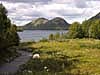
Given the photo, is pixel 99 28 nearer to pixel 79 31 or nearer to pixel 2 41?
pixel 79 31

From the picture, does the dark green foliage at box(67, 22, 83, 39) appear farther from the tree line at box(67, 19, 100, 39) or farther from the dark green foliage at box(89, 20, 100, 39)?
the dark green foliage at box(89, 20, 100, 39)

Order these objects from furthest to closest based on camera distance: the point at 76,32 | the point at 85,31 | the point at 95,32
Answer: the point at 85,31, the point at 76,32, the point at 95,32

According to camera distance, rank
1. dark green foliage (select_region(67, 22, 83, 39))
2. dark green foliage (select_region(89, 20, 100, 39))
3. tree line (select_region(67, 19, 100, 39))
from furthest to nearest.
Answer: dark green foliage (select_region(67, 22, 83, 39)) < tree line (select_region(67, 19, 100, 39)) < dark green foliage (select_region(89, 20, 100, 39))

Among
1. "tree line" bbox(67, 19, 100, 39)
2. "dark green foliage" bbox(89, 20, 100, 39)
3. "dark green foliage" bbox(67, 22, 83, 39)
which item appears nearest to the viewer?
"dark green foliage" bbox(89, 20, 100, 39)

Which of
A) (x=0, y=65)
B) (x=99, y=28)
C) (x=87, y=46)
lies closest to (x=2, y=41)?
(x=0, y=65)

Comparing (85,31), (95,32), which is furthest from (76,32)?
(95,32)

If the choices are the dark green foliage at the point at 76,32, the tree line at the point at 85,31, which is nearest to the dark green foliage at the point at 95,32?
the tree line at the point at 85,31

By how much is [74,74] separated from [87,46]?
2112 inches

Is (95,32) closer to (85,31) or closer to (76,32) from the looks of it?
(76,32)

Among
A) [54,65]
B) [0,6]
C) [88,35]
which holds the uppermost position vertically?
[0,6]

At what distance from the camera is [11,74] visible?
40.2m

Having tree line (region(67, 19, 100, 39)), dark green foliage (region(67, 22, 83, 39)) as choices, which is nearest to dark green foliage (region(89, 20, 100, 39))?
tree line (region(67, 19, 100, 39))

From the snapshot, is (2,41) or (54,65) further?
(2,41)

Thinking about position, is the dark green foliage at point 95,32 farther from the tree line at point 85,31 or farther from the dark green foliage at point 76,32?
the dark green foliage at point 76,32
